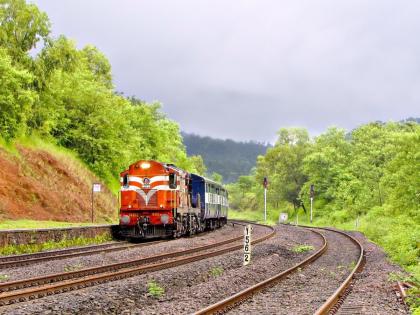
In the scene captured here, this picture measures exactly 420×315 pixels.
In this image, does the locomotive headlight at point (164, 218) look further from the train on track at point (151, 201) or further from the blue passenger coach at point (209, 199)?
the blue passenger coach at point (209, 199)

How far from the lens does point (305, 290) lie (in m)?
13.3

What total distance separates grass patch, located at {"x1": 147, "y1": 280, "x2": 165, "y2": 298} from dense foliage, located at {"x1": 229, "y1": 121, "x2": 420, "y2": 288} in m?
11.0

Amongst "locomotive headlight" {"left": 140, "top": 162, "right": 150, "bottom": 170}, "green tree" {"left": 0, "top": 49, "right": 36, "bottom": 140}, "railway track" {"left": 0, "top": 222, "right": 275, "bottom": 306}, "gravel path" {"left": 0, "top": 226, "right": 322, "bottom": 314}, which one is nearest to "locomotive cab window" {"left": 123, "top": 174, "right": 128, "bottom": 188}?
"locomotive headlight" {"left": 140, "top": 162, "right": 150, "bottom": 170}

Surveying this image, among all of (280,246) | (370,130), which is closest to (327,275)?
(280,246)

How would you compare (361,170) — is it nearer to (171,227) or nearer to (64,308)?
(171,227)

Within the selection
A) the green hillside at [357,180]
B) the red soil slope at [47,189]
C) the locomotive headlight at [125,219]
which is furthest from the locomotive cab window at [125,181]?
the green hillside at [357,180]

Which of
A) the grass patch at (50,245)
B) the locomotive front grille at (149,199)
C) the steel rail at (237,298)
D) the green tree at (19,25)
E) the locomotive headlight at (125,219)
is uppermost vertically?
the green tree at (19,25)

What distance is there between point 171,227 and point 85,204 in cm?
1512

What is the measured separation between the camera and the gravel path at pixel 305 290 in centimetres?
1070

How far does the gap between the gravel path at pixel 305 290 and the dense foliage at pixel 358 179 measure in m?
3.37

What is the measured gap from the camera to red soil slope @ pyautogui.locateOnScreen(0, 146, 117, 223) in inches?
1332

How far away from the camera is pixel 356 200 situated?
6306 centimetres

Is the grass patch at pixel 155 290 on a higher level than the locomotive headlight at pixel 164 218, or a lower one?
lower

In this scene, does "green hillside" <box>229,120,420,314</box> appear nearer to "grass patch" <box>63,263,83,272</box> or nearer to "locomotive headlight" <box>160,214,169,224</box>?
"locomotive headlight" <box>160,214,169,224</box>
